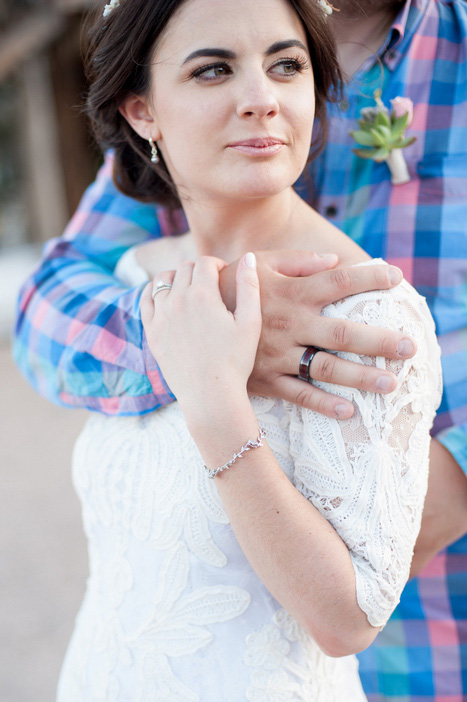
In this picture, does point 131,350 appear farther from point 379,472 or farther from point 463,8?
point 463,8

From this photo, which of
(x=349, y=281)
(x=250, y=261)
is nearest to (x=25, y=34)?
(x=250, y=261)

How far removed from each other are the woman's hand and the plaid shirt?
0.41 feet

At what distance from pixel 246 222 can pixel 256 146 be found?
0.23 m

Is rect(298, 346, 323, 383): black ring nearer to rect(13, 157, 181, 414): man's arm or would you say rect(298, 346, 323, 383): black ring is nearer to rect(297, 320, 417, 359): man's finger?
rect(297, 320, 417, 359): man's finger

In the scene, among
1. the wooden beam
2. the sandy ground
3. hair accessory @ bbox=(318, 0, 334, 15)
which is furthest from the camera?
the wooden beam

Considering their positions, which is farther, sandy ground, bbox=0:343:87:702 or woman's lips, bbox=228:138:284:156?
sandy ground, bbox=0:343:87:702

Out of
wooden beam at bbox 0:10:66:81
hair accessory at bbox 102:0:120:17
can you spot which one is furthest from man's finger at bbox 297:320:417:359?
wooden beam at bbox 0:10:66:81

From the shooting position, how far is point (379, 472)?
3.16 ft

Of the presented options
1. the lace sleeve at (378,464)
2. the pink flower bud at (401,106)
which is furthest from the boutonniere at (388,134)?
the lace sleeve at (378,464)

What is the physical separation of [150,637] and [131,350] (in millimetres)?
531

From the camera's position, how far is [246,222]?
4.32ft

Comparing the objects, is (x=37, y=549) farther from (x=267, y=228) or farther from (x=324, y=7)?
(x=324, y=7)

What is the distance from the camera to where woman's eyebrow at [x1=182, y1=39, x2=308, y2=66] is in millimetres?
1070

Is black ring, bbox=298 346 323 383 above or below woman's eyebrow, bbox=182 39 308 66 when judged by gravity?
below
